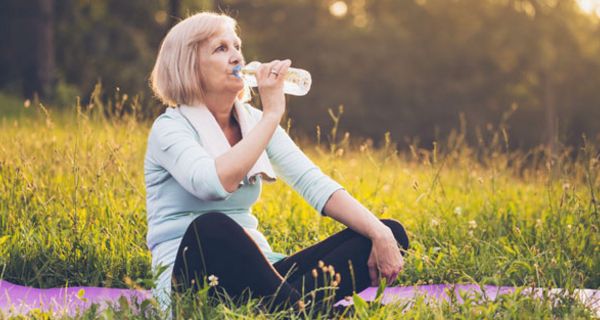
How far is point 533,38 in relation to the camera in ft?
84.6

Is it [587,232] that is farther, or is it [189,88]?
[587,232]

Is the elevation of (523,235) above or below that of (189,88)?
below

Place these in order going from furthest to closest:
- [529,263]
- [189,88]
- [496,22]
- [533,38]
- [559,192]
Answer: [496,22]
[533,38]
[559,192]
[529,263]
[189,88]

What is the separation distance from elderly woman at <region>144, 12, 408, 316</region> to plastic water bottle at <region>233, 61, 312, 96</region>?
4cm

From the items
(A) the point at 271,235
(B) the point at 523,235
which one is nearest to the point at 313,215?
(A) the point at 271,235

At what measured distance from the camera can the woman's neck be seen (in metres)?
3.13

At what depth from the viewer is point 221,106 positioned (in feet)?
10.3

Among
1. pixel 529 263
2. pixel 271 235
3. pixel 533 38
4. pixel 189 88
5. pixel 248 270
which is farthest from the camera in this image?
pixel 533 38

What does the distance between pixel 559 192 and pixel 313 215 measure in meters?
1.90

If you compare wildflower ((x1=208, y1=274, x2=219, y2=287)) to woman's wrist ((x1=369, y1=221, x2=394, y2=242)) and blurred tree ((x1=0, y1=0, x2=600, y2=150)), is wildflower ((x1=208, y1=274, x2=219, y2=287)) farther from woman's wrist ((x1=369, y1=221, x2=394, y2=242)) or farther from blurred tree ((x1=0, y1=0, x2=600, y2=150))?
blurred tree ((x1=0, y1=0, x2=600, y2=150))

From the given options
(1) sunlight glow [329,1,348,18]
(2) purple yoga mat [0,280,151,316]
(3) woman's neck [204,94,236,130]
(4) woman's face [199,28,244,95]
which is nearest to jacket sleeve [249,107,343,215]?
(3) woman's neck [204,94,236,130]

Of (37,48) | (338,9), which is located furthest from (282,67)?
(338,9)

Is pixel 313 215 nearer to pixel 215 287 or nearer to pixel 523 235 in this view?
pixel 523 235

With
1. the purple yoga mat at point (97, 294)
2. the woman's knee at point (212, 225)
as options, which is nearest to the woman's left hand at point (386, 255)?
the purple yoga mat at point (97, 294)
